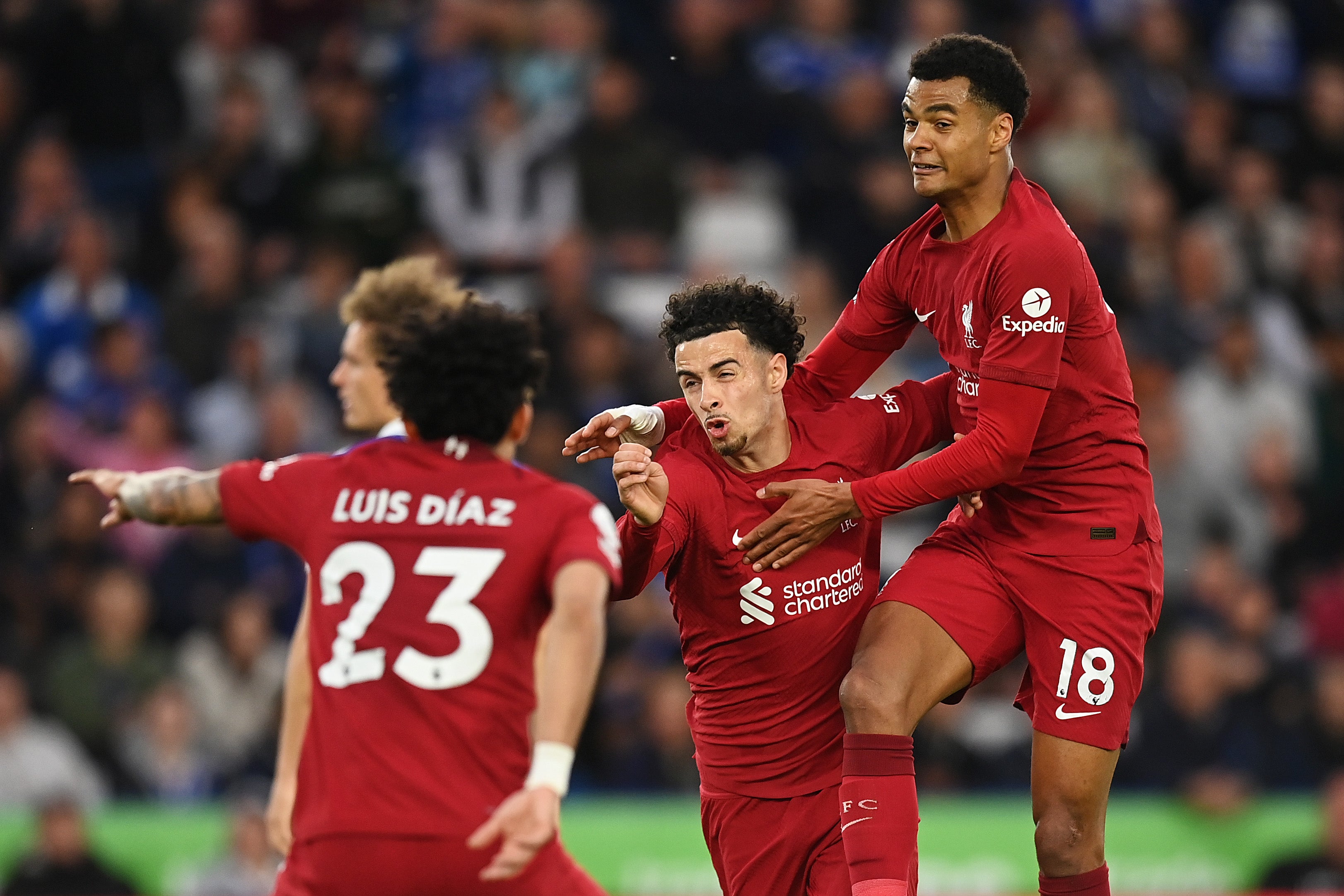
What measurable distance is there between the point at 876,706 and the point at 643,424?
3.92 ft

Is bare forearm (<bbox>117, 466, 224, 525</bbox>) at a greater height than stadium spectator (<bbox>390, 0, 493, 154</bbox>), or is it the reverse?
stadium spectator (<bbox>390, 0, 493, 154</bbox>)

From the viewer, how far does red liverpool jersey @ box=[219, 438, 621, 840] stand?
13.5 feet

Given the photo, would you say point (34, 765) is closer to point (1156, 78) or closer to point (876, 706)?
point (876, 706)

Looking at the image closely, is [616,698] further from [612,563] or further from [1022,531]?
[612,563]

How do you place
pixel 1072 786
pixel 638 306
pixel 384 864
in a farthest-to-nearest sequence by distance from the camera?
pixel 638 306 → pixel 1072 786 → pixel 384 864

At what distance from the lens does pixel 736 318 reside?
5578mm

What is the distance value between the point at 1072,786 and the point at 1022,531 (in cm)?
75

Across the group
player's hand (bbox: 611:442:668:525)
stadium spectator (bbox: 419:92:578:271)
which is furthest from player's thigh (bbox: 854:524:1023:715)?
stadium spectator (bbox: 419:92:578:271)

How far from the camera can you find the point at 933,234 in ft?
18.2

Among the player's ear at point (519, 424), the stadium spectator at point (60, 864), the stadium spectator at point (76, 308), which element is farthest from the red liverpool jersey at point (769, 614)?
the stadium spectator at point (76, 308)

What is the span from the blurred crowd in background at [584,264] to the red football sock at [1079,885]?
417 centimetres

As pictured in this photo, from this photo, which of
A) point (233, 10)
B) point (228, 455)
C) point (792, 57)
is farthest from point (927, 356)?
point (233, 10)

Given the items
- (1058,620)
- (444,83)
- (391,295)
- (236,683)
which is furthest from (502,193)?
(1058,620)

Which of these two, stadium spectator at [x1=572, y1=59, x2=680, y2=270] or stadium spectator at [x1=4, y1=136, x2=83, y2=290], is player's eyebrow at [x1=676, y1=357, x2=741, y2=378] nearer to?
stadium spectator at [x1=572, y1=59, x2=680, y2=270]
